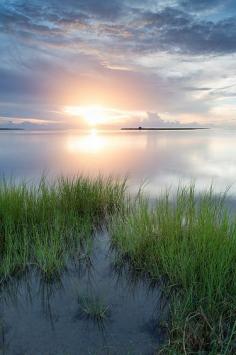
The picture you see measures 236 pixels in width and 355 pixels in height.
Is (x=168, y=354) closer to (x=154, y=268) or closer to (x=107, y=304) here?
(x=107, y=304)

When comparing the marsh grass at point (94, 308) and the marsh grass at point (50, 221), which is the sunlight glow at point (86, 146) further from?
the marsh grass at point (94, 308)

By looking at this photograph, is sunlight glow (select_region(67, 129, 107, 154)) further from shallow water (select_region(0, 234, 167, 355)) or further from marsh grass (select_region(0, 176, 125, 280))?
shallow water (select_region(0, 234, 167, 355))

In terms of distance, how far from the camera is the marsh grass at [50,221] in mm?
→ 5281

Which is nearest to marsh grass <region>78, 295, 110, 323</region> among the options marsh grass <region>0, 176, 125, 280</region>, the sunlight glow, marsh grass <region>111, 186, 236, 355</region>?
marsh grass <region>111, 186, 236, 355</region>

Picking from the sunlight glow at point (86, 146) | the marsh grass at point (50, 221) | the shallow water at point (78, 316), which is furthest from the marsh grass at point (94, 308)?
the sunlight glow at point (86, 146)

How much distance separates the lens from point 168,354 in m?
3.12

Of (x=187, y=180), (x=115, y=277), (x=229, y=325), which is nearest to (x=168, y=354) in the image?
(x=229, y=325)

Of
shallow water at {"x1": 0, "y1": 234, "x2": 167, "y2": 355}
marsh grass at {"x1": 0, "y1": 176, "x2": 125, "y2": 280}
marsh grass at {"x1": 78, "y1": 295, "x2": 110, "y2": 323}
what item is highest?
marsh grass at {"x1": 0, "y1": 176, "x2": 125, "y2": 280}

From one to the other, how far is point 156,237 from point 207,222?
109cm

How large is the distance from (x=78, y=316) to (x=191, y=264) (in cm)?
177

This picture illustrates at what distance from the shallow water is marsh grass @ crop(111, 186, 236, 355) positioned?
12.7 inches

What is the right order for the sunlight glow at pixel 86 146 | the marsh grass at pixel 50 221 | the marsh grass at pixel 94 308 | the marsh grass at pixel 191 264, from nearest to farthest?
the marsh grass at pixel 191 264 < the marsh grass at pixel 94 308 < the marsh grass at pixel 50 221 < the sunlight glow at pixel 86 146

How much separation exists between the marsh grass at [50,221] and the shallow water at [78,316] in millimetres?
399

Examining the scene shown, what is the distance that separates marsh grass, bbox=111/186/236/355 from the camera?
3.38 metres
